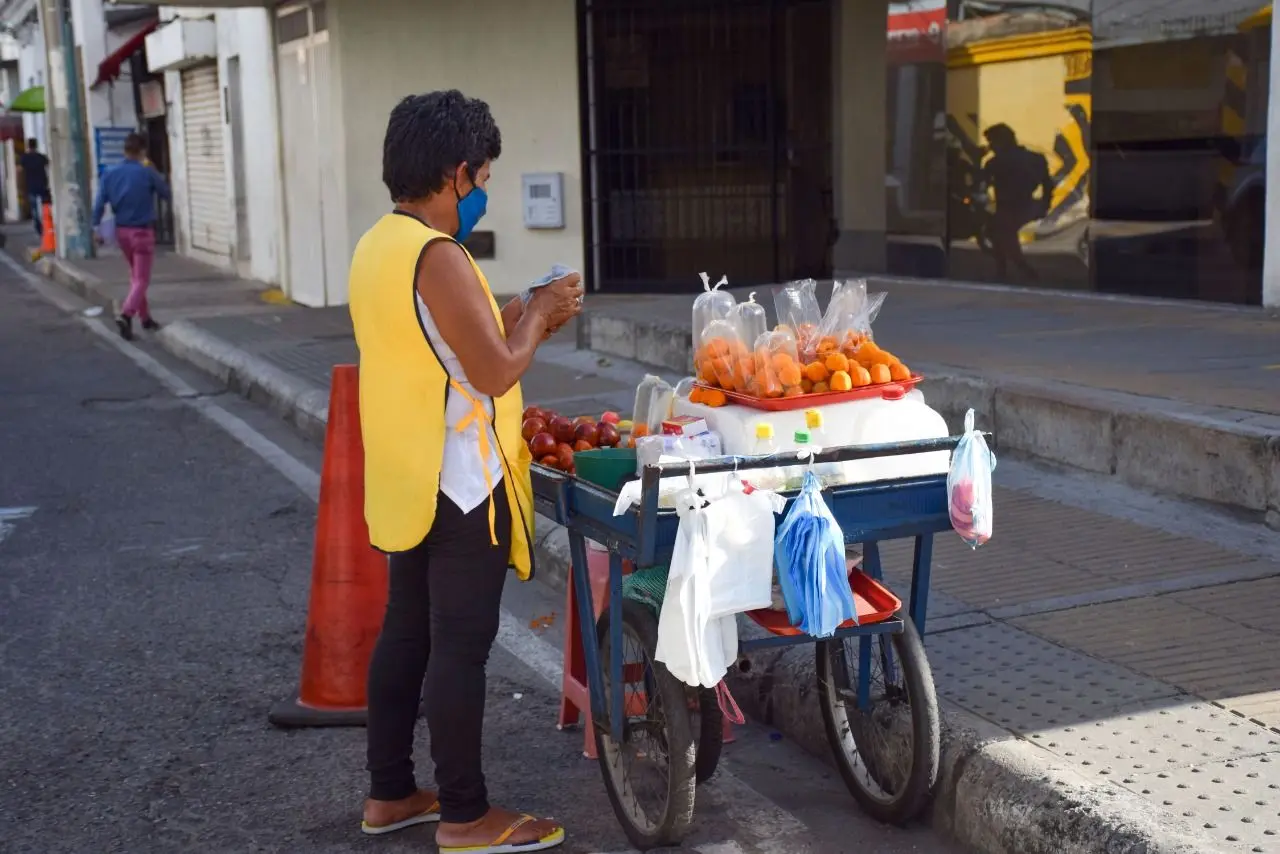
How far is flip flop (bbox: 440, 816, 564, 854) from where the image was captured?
3.80 meters

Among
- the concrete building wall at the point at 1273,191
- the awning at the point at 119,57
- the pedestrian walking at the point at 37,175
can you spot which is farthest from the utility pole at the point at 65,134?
the concrete building wall at the point at 1273,191

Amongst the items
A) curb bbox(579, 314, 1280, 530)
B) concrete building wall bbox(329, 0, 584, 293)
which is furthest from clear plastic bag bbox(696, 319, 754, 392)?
concrete building wall bbox(329, 0, 584, 293)

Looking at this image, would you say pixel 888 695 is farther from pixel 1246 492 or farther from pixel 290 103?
pixel 290 103

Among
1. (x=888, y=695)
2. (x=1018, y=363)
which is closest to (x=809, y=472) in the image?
(x=888, y=695)

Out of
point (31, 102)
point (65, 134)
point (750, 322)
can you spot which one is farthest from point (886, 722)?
point (31, 102)

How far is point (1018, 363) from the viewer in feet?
27.2

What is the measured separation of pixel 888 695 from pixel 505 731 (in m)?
1.30

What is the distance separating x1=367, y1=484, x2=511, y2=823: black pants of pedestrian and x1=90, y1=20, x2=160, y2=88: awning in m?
24.8

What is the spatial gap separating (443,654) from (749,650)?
0.74 meters

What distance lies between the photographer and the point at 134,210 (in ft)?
48.6

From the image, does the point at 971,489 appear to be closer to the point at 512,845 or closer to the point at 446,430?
the point at 446,430

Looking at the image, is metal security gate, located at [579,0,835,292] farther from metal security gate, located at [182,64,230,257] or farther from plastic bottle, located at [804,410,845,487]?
plastic bottle, located at [804,410,845,487]

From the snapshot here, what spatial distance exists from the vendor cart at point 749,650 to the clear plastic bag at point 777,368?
27cm

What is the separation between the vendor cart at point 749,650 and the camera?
3629 mm
